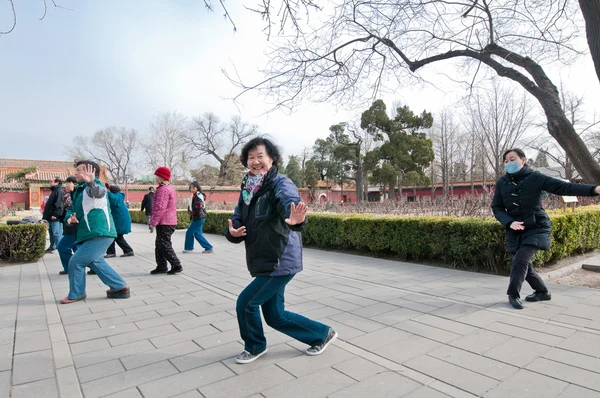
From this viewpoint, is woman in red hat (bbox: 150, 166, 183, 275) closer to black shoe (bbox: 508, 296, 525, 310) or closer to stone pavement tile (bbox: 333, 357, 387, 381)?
stone pavement tile (bbox: 333, 357, 387, 381)

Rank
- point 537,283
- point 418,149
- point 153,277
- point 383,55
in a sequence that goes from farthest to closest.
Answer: point 418,149 < point 383,55 < point 153,277 < point 537,283

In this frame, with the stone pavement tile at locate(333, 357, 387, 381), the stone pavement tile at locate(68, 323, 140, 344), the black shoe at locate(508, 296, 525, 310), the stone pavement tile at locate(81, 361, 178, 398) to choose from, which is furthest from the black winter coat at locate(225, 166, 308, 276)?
the black shoe at locate(508, 296, 525, 310)

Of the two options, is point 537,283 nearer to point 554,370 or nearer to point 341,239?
point 554,370

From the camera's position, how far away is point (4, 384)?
2.43 metres

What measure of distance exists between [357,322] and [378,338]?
0.43 metres

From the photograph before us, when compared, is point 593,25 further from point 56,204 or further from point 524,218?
point 56,204

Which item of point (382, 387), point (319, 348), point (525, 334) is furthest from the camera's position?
point (525, 334)

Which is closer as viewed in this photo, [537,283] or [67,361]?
[67,361]

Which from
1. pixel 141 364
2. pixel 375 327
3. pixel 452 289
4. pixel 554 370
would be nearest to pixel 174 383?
pixel 141 364

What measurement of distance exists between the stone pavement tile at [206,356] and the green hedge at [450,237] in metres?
4.37

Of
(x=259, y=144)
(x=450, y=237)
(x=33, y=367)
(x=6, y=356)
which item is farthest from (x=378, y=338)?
(x=450, y=237)

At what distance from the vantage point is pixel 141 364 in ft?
8.86

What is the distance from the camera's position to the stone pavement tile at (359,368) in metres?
2.46

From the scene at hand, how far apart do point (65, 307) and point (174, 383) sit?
2.63 m
